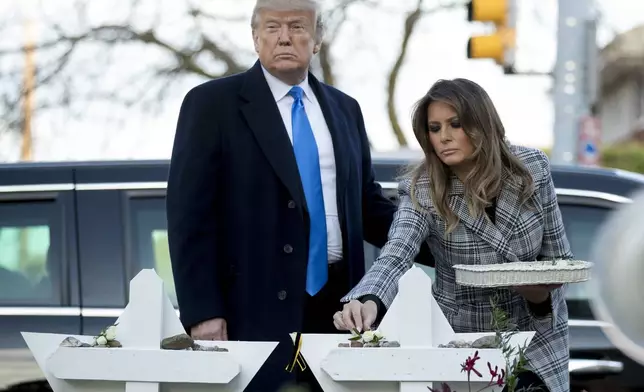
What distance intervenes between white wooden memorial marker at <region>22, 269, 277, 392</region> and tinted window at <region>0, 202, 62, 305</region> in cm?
213

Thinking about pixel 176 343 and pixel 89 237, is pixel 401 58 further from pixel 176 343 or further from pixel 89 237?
pixel 176 343

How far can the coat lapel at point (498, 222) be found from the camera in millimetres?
3188

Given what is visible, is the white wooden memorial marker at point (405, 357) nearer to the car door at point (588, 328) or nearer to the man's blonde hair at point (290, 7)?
the man's blonde hair at point (290, 7)

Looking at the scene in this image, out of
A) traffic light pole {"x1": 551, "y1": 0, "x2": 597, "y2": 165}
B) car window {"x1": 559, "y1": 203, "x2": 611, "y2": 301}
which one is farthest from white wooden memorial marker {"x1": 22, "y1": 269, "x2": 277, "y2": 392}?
traffic light pole {"x1": 551, "y1": 0, "x2": 597, "y2": 165}

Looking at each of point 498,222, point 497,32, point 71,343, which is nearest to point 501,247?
point 498,222

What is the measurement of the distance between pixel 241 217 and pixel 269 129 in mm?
267

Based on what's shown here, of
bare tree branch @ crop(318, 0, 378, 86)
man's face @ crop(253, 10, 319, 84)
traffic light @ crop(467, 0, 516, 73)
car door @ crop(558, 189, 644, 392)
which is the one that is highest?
bare tree branch @ crop(318, 0, 378, 86)

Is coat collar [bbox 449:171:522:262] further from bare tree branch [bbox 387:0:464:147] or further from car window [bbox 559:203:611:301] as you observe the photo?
bare tree branch [bbox 387:0:464:147]

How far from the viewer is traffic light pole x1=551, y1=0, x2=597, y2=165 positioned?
9.62m

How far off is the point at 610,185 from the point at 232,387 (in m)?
2.55

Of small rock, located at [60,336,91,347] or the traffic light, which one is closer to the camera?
small rock, located at [60,336,91,347]

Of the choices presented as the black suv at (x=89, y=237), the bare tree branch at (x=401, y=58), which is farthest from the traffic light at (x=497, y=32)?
the bare tree branch at (x=401, y=58)

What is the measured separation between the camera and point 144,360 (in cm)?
269

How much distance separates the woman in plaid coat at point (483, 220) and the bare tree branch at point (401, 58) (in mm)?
14787
